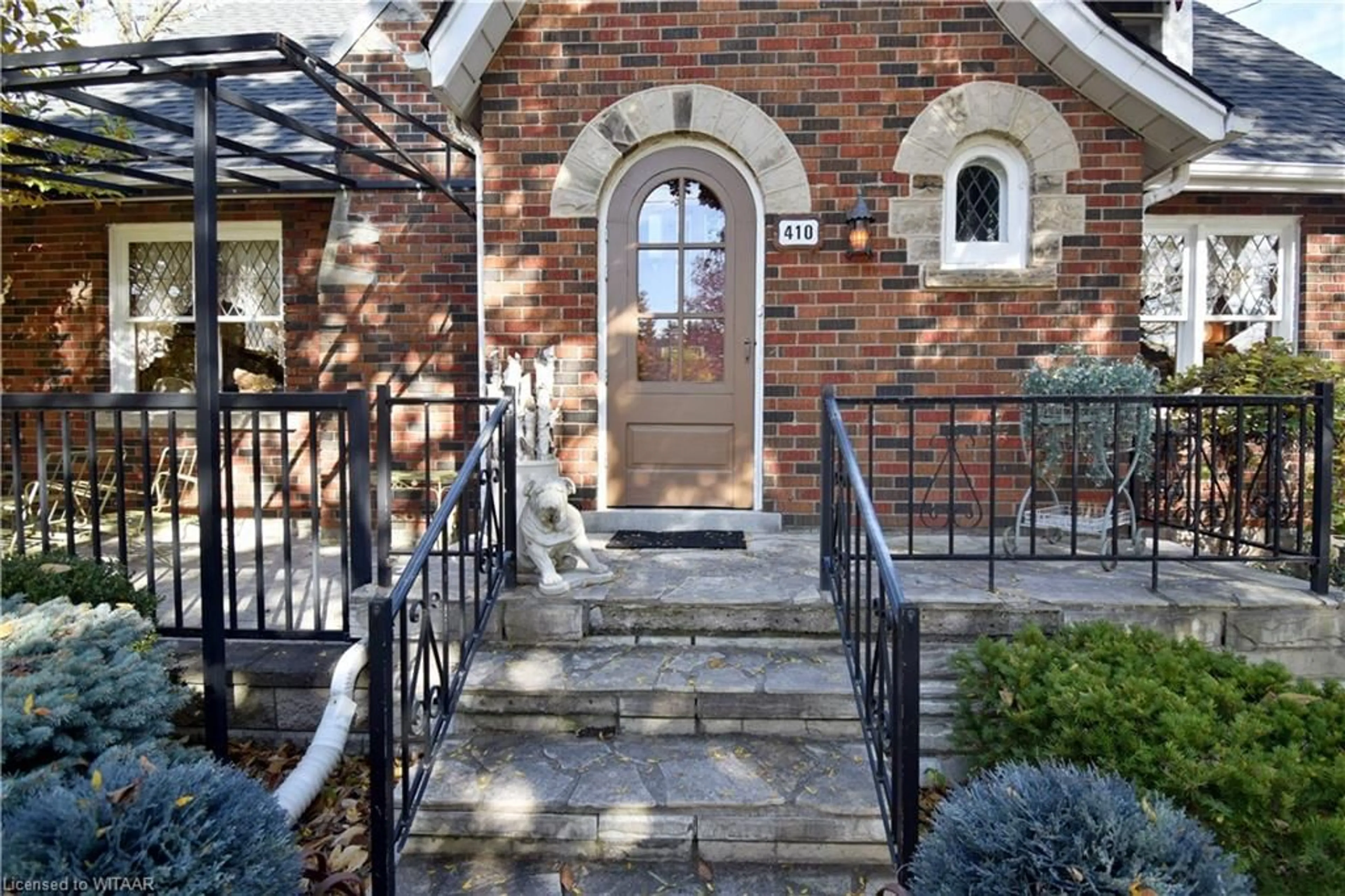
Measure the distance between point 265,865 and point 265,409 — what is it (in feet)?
A: 6.55

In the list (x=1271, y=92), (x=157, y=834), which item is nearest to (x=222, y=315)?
(x=157, y=834)

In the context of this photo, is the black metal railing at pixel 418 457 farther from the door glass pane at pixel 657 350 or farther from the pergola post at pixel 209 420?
the pergola post at pixel 209 420

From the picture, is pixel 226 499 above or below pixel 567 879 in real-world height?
above

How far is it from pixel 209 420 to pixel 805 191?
376cm

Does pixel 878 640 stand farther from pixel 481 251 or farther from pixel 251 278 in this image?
pixel 251 278

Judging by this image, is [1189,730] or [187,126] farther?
[187,126]

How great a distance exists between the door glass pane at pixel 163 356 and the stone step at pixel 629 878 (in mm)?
6237

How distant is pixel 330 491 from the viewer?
22.4ft

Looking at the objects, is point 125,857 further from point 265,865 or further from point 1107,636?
point 1107,636

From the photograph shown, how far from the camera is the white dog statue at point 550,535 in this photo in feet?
12.0

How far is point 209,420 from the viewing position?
3205 mm

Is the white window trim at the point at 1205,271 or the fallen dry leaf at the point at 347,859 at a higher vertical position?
the white window trim at the point at 1205,271

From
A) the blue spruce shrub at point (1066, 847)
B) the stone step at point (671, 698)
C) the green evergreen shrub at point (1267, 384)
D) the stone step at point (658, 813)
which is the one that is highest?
the green evergreen shrub at point (1267, 384)

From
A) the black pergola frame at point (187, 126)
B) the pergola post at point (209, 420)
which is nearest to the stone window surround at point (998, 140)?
the black pergola frame at point (187, 126)
